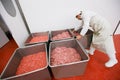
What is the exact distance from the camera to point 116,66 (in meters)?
1.45

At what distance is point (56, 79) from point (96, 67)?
69 centimetres

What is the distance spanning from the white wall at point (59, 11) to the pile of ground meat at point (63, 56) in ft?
2.27

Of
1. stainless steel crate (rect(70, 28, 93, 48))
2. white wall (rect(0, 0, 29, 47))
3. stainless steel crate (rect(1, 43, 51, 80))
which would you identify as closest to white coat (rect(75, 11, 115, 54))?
stainless steel crate (rect(70, 28, 93, 48))

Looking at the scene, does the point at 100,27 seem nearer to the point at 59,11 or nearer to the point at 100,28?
the point at 100,28

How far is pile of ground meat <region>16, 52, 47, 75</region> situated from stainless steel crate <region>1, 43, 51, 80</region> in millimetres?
61

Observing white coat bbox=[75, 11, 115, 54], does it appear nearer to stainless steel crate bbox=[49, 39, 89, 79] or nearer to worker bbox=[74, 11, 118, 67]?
worker bbox=[74, 11, 118, 67]

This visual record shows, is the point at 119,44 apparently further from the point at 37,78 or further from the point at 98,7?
the point at 37,78

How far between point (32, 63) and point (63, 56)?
1.65 ft

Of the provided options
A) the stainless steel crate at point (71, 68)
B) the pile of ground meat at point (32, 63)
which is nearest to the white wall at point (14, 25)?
the pile of ground meat at point (32, 63)

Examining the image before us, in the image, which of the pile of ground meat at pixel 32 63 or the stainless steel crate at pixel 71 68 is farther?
the pile of ground meat at pixel 32 63

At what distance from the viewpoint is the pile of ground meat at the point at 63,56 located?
4.21 ft

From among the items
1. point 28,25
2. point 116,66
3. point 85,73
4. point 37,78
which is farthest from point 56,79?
point 28,25

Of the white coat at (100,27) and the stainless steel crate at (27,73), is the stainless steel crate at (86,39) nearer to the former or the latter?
the white coat at (100,27)

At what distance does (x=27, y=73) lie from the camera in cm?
106
